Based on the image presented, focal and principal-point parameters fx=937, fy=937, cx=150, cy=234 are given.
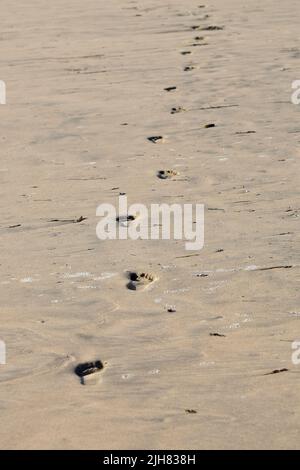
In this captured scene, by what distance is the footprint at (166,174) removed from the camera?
5570 mm

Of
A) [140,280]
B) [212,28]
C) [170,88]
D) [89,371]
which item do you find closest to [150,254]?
[140,280]

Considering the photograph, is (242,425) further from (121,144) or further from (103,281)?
(121,144)

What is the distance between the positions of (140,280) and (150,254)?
30 centimetres

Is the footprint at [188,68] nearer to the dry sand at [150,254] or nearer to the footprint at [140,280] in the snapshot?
the dry sand at [150,254]

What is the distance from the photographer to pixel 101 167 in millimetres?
5793

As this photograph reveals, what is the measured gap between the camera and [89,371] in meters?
3.51

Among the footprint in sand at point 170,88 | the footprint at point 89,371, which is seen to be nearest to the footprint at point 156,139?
the footprint in sand at point 170,88

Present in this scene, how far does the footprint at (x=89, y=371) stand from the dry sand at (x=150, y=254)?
3 centimetres

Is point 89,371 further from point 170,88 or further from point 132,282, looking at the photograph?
point 170,88

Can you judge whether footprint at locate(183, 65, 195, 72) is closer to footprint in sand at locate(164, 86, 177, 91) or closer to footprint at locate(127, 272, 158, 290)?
footprint in sand at locate(164, 86, 177, 91)

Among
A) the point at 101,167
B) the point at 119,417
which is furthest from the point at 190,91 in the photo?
the point at 119,417

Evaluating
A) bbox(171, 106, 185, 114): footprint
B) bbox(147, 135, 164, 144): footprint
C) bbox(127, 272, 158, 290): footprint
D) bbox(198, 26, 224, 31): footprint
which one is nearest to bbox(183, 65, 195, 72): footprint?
bbox(171, 106, 185, 114): footprint

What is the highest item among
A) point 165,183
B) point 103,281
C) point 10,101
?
point 10,101

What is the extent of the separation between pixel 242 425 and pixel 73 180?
2.72 m
